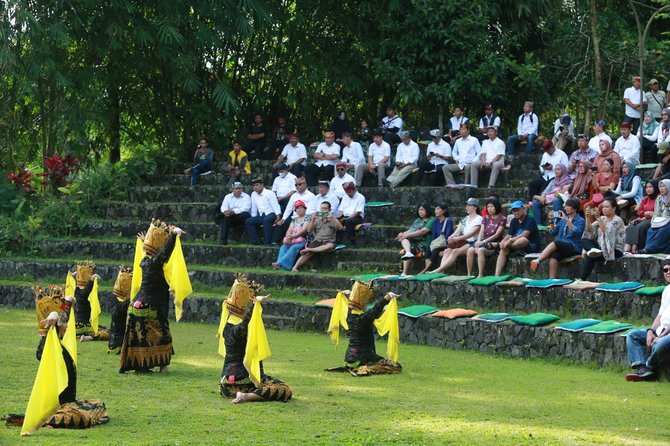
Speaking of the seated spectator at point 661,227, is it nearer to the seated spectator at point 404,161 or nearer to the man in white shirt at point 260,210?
the seated spectator at point 404,161

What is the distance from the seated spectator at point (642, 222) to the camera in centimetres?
1612

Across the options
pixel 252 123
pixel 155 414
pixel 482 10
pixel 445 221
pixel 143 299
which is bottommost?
pixel 155 414

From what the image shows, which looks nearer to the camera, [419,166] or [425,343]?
[425,343]

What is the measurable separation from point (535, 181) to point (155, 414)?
35.5 feet

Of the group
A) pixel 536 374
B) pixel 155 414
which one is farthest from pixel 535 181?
pixel 155 414

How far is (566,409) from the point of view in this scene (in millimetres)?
10445

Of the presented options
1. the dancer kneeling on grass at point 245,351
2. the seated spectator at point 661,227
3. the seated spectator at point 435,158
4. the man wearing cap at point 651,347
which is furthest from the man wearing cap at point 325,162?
the dancer kneeling on grass at point 245,351

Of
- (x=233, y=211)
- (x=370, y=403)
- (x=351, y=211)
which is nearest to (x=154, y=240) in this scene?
(x=370, y=403)

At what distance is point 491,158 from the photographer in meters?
21.0

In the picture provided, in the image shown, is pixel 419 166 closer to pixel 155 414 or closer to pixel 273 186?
pixel 273 186

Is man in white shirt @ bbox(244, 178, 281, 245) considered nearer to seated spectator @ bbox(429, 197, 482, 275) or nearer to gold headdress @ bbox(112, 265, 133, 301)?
seated spectator @ bbox(429, 197, 482, 275)

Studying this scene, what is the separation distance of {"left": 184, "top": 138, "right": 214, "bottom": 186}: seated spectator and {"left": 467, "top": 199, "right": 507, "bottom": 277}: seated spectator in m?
8.67

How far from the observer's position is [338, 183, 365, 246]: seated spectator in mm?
20172

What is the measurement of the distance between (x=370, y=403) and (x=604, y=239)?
620cm
